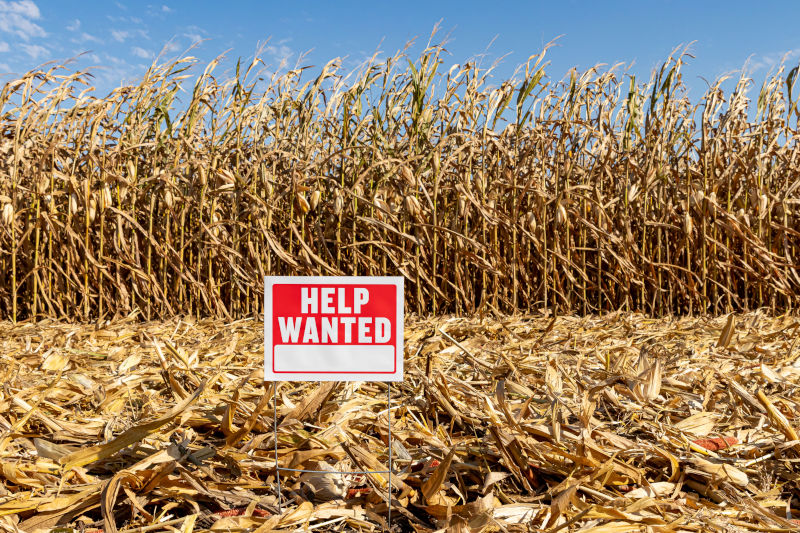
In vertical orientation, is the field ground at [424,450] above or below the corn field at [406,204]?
below

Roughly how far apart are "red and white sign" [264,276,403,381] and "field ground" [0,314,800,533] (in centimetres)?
21

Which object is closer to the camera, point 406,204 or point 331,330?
point 331,330

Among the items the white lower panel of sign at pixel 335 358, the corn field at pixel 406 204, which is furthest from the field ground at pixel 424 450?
the corn field at pixel 406 204

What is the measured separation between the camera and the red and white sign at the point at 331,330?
110cm

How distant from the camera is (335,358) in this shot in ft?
3.66

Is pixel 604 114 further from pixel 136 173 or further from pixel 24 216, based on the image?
pixel 24 216

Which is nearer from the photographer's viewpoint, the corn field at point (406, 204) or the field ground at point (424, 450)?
the field ground at point (424, 450)

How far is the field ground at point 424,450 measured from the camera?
1.13m

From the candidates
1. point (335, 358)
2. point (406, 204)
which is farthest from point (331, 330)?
point (406, 204)

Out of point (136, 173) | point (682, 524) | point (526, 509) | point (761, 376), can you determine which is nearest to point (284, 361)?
point (526, 509)

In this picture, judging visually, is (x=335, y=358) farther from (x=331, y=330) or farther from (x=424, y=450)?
(x=424, y=450)

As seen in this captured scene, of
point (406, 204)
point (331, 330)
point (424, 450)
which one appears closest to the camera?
point (331, 330)

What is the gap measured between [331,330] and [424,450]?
0.38m

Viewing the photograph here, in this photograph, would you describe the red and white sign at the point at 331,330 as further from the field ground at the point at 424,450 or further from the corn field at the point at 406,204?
the corn field at the point at 406,204
